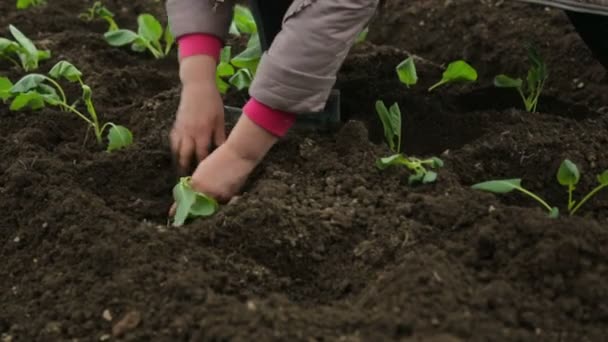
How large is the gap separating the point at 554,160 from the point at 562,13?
3.14ft

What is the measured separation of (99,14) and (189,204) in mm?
1497

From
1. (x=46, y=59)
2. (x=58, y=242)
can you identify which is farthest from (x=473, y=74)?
(x=46, y=59)

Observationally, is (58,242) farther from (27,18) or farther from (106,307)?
(27,18)

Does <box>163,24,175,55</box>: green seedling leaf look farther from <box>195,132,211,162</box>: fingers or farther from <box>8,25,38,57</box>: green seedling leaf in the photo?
<box>195,132,211,162</box>: fingers

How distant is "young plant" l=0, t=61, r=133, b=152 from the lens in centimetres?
215

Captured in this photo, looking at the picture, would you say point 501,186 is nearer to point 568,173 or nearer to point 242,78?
point 568,173

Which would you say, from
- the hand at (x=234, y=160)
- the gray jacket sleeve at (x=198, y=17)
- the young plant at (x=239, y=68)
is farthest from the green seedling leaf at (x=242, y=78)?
the hand at (x=234, y=160)

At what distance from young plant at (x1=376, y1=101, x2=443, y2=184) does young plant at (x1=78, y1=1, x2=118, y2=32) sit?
1.21 m

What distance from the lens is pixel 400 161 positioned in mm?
1905

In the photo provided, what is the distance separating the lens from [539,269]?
5.12 ft

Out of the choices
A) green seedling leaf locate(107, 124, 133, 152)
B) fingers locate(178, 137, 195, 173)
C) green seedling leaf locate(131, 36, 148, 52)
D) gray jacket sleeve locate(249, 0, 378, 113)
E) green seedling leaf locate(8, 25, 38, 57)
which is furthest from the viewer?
green seedling leaf locate(131, 36, 148, 52)

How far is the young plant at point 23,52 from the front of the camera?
2.56 m

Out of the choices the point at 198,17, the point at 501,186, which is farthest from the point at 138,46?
the point at 501,186

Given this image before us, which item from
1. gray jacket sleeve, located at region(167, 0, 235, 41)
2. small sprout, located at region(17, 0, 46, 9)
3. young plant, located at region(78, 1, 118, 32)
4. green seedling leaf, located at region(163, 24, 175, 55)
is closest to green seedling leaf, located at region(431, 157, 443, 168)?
gray jacket sleeve, located at region(167, 0, 235, 41)
